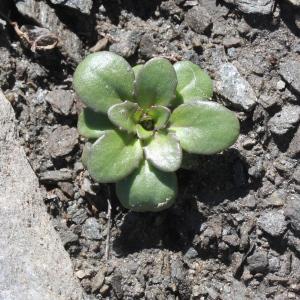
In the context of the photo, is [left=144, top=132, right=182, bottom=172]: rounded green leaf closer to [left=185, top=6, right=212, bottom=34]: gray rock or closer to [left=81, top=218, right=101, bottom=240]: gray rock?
[left=81, top=218, right=101, bottom=240]: gray rock

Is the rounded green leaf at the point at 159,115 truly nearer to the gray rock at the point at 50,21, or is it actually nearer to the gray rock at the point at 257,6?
the gray rock at the point at 50,21

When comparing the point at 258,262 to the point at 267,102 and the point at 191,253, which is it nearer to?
the point at 191,253

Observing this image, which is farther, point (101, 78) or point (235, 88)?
point (235, 88)

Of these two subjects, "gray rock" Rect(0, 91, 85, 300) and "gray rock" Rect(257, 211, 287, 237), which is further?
"gray rock" Rect(257, 211, 287, 237)

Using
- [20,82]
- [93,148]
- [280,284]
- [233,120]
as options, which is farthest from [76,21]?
[280,284]

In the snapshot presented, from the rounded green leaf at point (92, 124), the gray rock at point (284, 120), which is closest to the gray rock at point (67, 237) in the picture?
the rounded green leaf at point (92, 124)

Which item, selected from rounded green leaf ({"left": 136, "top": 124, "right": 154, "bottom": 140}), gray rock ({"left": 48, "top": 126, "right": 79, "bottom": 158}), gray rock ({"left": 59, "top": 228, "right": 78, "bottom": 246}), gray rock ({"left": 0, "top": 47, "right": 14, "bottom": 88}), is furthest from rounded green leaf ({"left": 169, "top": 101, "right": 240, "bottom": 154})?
gray rock ({"left": 0, "top": 47, "right": 14, "bottom": 88})

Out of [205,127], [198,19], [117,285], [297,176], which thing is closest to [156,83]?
[205,127]

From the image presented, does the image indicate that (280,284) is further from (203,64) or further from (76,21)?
(76,21)
